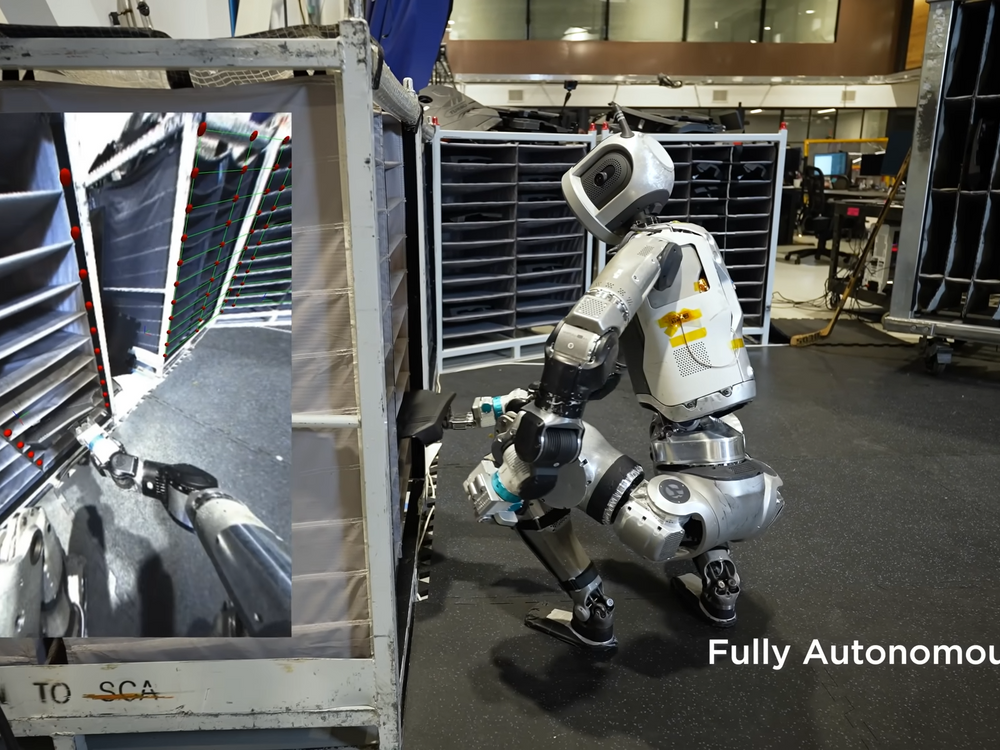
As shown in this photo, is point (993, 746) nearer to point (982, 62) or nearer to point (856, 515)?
point (856, 515)

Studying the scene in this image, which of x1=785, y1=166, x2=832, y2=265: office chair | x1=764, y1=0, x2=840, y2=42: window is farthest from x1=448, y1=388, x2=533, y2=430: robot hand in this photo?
x1=764, y1=0, x2=840, y2=42: window

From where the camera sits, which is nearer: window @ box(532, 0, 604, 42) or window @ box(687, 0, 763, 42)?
window @ box(532, 0, 604, 42)

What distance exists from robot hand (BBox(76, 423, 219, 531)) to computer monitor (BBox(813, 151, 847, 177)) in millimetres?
12147

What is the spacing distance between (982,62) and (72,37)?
5.47 metres

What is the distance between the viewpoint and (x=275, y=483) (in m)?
1.64

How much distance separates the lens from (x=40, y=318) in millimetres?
Result: 1554

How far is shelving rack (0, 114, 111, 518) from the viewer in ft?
4.78

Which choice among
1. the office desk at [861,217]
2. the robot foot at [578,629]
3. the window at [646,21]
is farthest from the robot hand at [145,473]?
the window at [646,21]

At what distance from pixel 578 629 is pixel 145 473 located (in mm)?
1500

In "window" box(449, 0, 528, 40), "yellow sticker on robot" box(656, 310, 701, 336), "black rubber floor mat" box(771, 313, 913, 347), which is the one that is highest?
"window" box(449, 0, 528, 40)

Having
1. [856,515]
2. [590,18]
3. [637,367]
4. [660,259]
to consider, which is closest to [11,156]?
[660,259]

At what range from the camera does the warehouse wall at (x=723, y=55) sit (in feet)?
44.1

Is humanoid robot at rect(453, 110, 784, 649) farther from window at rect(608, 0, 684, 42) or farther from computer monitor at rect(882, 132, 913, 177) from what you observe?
window at rect(608, 0, 684, 42)

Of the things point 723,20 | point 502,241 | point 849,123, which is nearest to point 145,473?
point 502,241
